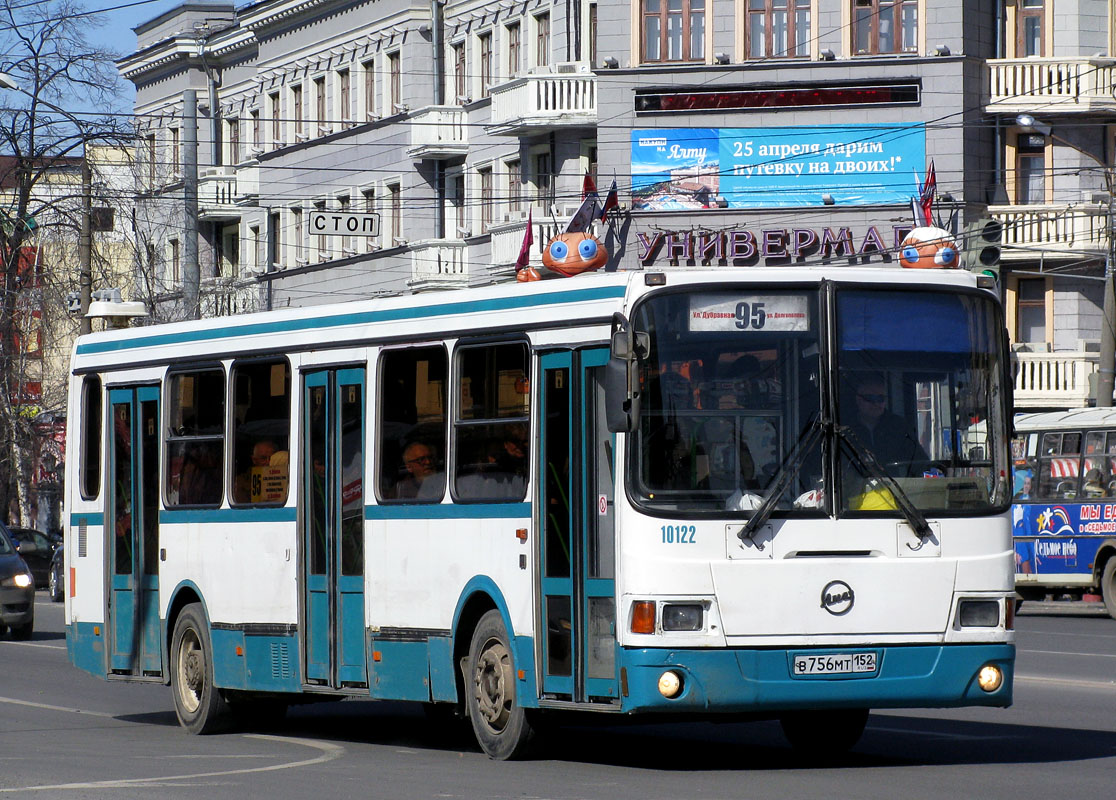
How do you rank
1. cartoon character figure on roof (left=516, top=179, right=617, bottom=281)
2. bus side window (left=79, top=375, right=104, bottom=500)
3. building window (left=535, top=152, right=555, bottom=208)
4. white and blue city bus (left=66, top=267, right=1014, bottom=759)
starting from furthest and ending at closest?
building window (left=535, top=152, right=555, bottom=208) → cartoon character figure on roof (left=516, top=179, right=617, bottom=281) → bus side window (left=79, top=375, right=104, bottom=500) → white and blue city bus (left=66, top=267, right=1014, bottom=759)

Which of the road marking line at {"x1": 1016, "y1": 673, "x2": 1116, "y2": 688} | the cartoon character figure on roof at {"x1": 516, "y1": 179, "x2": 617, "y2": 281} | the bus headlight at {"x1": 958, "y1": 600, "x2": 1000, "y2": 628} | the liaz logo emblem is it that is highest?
the cartoon character figure on roof at {"x1": 516, "y1": 179, "x2": 617, "y2": 281}

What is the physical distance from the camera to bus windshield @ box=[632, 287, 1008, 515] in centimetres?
1172

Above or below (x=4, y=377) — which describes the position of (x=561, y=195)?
above

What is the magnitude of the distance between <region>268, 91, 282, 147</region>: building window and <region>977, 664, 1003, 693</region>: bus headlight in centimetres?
5065

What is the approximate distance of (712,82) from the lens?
45219 mm

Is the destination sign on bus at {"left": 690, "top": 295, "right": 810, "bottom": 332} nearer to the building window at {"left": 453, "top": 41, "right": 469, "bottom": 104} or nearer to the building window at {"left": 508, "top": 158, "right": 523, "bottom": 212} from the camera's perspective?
the building window at {"left": 508, "top": 158, "right": 523, "bottom": 212}

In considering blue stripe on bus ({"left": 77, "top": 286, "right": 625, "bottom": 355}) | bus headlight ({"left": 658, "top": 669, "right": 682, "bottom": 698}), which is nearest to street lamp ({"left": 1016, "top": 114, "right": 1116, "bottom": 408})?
blue stripe on bus ({"left": 77, "top": 286, "right": 625, "bottom": 355})

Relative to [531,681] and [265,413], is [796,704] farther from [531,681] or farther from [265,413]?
[265,413]

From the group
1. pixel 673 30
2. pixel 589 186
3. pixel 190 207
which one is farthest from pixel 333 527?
pixel 190 207

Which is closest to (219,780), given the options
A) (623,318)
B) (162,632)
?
(623,318)

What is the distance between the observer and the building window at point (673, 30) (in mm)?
45781

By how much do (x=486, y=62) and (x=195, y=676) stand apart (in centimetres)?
3663

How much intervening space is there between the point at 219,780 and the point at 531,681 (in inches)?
70.5

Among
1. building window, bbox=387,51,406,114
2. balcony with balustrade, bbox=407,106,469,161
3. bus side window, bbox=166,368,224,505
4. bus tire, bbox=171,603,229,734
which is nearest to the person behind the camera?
bus tire, bbox=171,603,229,734
